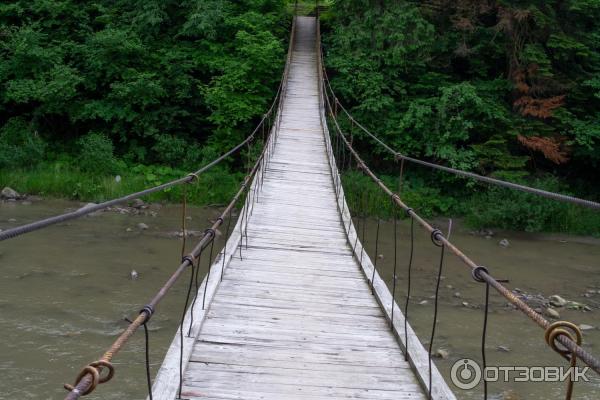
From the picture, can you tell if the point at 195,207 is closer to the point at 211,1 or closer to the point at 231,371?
the point at 211,1

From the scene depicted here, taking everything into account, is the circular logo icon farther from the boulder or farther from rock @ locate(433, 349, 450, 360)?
the boulder

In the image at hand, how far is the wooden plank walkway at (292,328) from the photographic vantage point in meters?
2.25

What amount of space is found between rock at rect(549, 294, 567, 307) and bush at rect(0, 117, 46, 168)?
974 cm

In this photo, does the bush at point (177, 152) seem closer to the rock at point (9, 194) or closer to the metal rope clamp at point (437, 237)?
the rock at point (9, 194)

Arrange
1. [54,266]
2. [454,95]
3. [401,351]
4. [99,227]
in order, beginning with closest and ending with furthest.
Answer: [401,351] < [54,266] < [99,227] < [454,95]

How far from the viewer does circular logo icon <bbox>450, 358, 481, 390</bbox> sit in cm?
492

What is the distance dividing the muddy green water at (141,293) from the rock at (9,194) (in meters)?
0.52

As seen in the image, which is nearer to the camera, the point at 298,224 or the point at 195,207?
the point at 298,224

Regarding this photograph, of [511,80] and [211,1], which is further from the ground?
[211,1]

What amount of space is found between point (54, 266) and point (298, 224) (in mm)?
3865

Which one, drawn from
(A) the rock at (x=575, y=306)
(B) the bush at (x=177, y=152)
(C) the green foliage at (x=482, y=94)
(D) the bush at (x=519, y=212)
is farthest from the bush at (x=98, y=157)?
(A) the rock at (x=575, y=306)

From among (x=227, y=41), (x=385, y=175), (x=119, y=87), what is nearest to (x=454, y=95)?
(x=385, y=175)

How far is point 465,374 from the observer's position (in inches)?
207

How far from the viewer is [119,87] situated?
1122 centimetres
